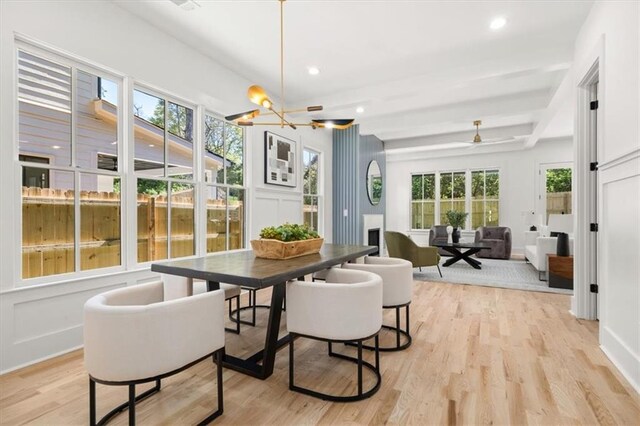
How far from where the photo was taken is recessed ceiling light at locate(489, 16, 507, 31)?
3.12 m

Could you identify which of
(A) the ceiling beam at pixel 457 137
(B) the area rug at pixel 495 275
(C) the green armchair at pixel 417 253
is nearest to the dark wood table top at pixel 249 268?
(C) the green armchair at pixel 417 253

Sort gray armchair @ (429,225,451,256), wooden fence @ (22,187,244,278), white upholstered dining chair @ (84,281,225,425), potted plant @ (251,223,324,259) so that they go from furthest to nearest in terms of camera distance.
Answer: gray armchair @ (429,225,451,256)
wooden fence @ (22,187,244,278)
potted plant @ (251,223,324,259)
white upholstered dining chair @ (84,281,225,425)

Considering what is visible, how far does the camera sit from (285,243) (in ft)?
7.73

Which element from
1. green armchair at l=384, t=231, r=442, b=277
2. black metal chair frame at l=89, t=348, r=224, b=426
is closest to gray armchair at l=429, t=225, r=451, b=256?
green armchair at l=384, t=231, r=442, b=277

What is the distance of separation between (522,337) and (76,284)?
3712mm

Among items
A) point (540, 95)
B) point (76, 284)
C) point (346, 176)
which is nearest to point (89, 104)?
point (76, 284)

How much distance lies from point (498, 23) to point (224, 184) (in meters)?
3.45

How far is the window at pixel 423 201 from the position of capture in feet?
30.4

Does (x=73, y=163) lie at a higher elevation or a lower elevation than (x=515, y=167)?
lower

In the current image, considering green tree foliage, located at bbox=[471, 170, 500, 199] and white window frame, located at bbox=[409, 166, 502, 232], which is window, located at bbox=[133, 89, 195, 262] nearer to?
white window frame, located at bbox=[409, 166, 502, 232]

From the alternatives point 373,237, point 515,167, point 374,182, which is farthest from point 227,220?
point 515,167

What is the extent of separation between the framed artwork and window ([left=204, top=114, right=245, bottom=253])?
0.42 metres

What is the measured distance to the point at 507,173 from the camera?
27.4ft

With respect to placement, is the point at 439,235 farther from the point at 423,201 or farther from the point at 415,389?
the point at 415,389
